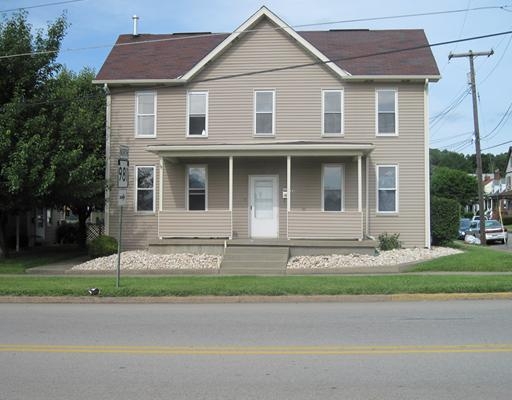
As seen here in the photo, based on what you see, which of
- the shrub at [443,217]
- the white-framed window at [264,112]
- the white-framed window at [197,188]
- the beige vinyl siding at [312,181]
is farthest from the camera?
the shrub at [443,217]

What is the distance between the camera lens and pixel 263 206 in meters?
21.8

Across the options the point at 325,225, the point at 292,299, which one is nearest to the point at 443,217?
the point at 325,225

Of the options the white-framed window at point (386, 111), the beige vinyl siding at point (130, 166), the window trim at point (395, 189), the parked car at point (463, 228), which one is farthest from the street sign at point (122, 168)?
the parked car at point (463, 228)

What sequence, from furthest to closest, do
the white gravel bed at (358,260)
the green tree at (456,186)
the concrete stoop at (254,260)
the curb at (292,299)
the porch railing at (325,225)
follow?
the green tree at (456,186) < the porch railing at (325,225) < the white gravel bed at (358,260) < the concrete stoop at (254,260) < the curb at (292,299)

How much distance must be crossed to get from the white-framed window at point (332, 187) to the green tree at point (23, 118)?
9.74 meters

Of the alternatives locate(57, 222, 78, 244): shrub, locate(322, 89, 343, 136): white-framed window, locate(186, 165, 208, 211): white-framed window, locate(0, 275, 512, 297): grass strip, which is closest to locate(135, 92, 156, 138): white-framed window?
locate(186, 165, 208, 211): white-framed window

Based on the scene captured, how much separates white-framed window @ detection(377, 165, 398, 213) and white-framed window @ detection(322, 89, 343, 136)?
223cm

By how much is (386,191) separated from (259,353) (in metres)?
15.3

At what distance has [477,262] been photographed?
17453 millimetres

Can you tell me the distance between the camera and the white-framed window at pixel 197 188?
22062 mm

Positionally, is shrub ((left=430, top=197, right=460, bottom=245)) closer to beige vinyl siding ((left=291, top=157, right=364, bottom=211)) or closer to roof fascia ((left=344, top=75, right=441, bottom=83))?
beige vinyl siding ((left=291, top=157, right=364, bottom=211))

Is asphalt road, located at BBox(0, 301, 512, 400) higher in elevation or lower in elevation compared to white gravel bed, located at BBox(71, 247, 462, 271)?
lower

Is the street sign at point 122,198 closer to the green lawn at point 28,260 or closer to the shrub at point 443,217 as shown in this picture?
the green lawn at point 28,260

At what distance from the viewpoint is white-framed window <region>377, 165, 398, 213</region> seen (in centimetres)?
2169
